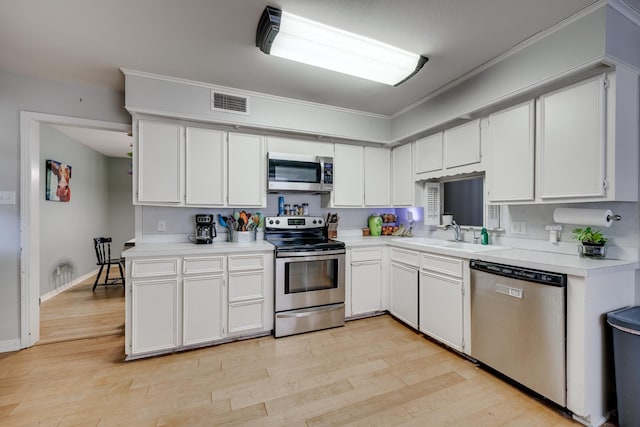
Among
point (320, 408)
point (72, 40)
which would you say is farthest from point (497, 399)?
point (72, 40)

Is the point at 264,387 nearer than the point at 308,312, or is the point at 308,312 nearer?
the point at 264,387

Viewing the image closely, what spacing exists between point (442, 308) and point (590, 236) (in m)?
1.21

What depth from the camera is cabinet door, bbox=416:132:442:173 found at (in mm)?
3037

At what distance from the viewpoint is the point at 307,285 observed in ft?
9.59

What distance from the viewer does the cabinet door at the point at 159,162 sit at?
8.59ft

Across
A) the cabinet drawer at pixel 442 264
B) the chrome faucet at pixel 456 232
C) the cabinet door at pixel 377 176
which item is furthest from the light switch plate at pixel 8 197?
the chrome faucet at pixel 456 232

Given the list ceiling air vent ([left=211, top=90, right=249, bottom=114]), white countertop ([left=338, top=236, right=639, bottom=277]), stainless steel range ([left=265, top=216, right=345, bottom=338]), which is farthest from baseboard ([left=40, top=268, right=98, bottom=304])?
white countertop ([left=338, top=236, right=639, bottom=277])

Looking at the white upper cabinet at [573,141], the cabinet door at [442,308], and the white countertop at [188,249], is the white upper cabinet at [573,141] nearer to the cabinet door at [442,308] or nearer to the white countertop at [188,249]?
the cabinet door at [442,308]

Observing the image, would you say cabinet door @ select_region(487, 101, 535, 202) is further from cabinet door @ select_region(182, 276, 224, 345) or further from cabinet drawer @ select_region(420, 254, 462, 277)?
cabinet door @ select_region(182, 276, 224, 345)

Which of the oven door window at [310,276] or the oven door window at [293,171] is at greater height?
the oven door window at [293,171]

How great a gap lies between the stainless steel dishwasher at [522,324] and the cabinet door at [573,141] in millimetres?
652

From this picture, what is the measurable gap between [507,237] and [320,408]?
2182 mm

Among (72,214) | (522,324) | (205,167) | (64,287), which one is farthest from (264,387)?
(72,214)

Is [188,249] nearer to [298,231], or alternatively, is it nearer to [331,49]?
[298,231]
